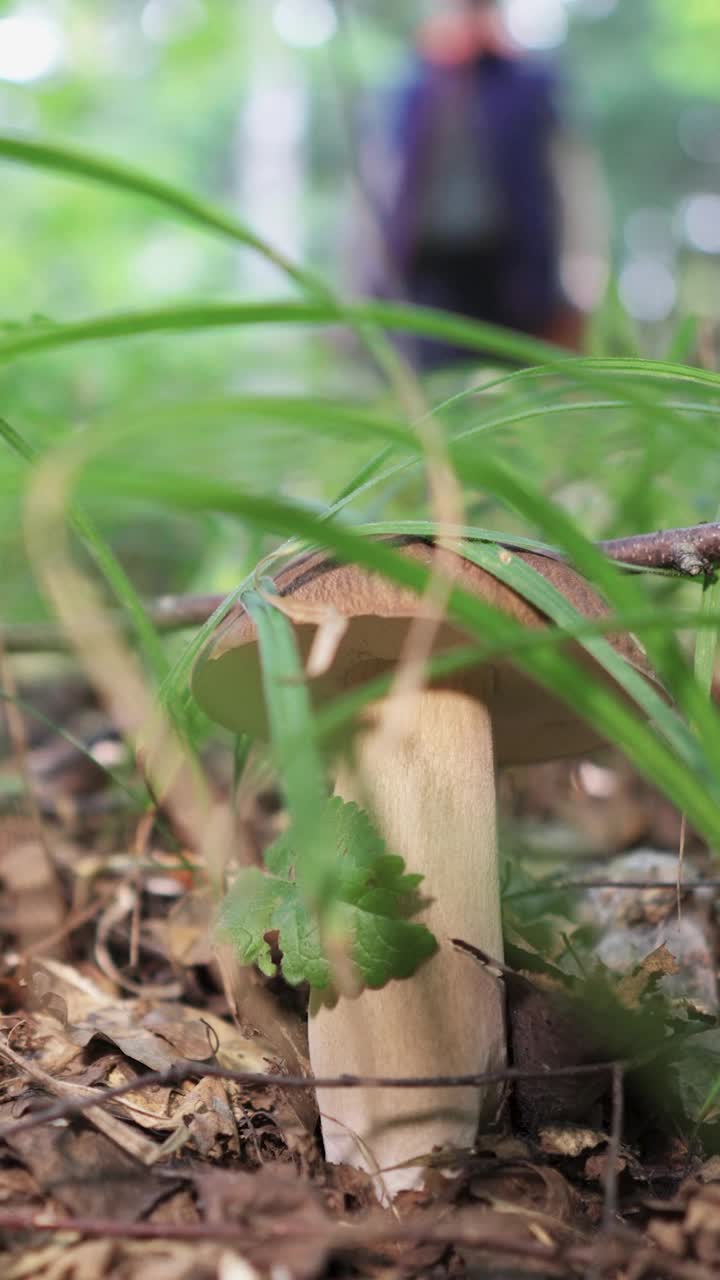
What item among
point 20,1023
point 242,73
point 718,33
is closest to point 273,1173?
point 20,1023

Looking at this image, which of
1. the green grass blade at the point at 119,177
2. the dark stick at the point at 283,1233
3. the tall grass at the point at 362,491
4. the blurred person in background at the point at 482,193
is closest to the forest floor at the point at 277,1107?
the dark stick at the point at 283,1233

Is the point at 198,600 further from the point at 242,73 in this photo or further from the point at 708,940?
the point at 242,73

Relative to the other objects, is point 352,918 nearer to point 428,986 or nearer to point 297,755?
point 428,986

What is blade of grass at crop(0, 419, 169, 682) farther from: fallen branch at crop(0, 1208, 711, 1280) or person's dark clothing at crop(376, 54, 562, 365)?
person's dark clothing at crop(376, 54, 562, 365)

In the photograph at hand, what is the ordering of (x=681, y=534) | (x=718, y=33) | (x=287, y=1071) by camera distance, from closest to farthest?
(x=681, y=534) < (x=287, y=1071) < (x=718, y=33)

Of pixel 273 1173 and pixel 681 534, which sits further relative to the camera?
pixel 681 534

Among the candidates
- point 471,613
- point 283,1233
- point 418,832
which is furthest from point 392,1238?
point 471,613
